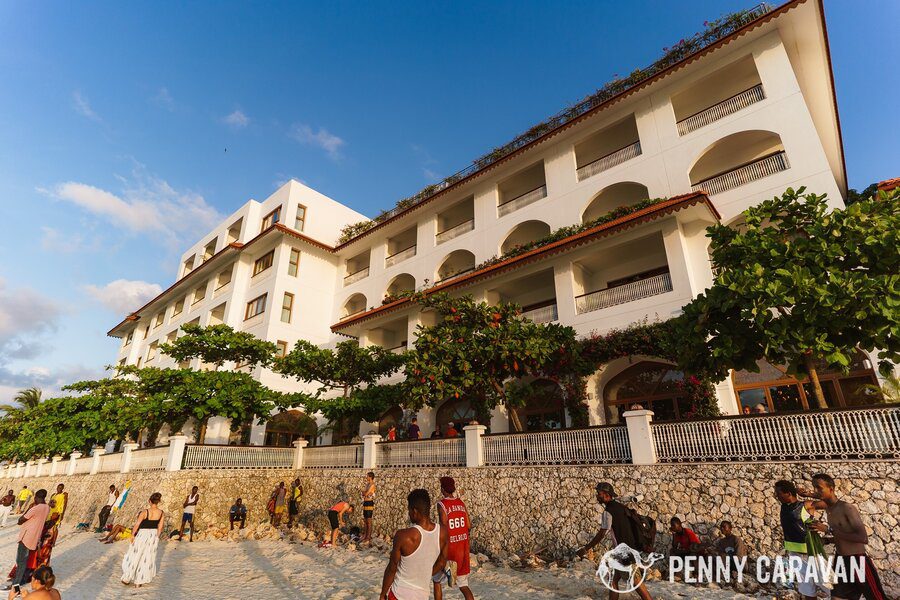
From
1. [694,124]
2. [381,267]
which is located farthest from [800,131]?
[381,267]

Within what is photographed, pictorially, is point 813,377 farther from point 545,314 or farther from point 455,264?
point 455,264

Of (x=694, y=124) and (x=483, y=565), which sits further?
(x=694, y=124)

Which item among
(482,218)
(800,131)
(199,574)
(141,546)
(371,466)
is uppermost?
(482,218)

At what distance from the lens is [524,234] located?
2030cm

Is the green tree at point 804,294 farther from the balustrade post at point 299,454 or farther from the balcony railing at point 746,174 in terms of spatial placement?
the balustrade post at point 299,454

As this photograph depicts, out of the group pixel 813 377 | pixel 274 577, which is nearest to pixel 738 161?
pixel 813 377

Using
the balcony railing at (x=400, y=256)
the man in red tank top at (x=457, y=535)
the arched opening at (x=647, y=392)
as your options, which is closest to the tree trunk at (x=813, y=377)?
the arched opening at (x=647, y=392)

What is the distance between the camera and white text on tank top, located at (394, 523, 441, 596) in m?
3.74

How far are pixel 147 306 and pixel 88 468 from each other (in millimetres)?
17309

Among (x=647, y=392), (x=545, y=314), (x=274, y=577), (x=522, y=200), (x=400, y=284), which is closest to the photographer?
(x=274, y=577)

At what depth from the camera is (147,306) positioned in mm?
35125

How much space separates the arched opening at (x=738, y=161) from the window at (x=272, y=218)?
23188 mm

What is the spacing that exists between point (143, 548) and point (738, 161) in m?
20.1

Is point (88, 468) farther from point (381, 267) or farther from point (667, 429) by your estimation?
point (667, 429)
